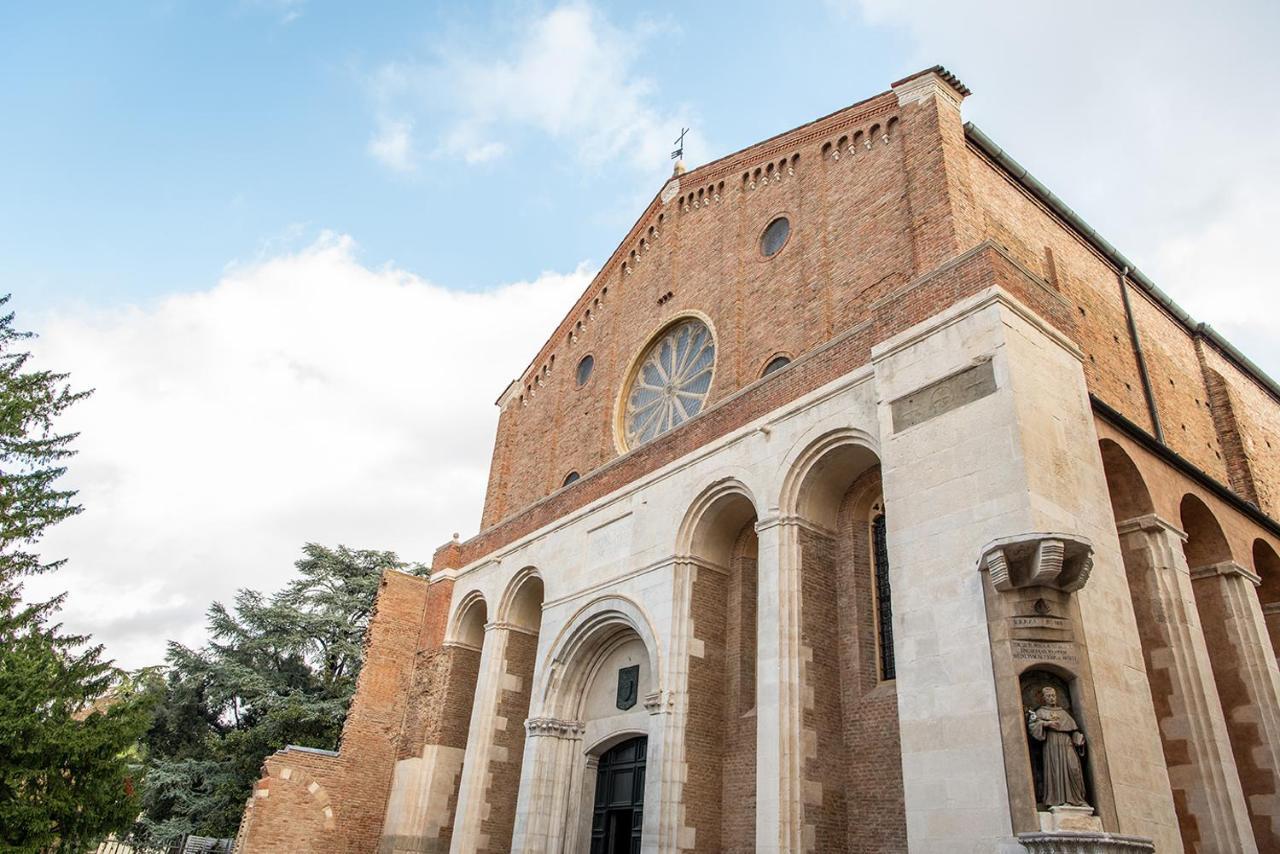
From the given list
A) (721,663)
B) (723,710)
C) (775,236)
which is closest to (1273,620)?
(721,663)

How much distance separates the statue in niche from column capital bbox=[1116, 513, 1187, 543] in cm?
477

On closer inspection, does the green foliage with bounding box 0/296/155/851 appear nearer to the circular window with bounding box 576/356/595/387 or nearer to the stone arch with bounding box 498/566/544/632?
the stone arch with bounding box 498/566/544/632

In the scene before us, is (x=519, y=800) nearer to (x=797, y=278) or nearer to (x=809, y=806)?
(x=809, y=806)

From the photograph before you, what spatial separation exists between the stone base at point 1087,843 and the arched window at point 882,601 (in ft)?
12.9

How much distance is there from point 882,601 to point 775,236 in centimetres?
777

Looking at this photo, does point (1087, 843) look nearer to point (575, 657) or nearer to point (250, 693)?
point (575, 657)

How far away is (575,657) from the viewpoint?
49.1 feet

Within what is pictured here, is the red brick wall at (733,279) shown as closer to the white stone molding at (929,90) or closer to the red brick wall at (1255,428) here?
the white stone molding at (929,90)

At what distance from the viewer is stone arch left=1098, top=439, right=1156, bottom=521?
11664 millimetres

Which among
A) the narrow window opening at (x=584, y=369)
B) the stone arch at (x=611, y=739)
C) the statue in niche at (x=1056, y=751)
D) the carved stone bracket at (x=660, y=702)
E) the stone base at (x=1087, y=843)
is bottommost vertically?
the stone base at (x=1087, y=843)

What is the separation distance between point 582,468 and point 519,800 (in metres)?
7.11

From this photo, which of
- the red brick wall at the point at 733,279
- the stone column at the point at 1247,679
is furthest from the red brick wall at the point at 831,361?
the stone column at the point at 1247,679

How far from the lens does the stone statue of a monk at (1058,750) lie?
7328 mm

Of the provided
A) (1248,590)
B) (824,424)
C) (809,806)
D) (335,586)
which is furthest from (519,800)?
(335,586)
